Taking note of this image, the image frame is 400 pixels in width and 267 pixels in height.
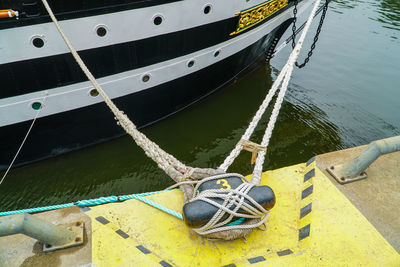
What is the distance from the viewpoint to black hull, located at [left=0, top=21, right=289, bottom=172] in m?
3.56

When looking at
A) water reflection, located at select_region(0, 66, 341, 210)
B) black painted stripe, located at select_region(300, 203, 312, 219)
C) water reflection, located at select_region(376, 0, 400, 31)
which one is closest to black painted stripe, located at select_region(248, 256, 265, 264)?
black painted stripe, located at select_region(300, 203, 312, 219)

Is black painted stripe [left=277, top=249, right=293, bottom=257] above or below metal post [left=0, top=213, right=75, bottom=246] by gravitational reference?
below

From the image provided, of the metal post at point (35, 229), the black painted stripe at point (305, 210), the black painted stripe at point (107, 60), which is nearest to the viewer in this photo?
the metal post at point (35, 229)

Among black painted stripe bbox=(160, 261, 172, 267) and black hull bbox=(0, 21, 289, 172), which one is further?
black hull bbox=(0, 21, 289, 172)

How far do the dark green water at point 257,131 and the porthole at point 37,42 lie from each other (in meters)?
1.73

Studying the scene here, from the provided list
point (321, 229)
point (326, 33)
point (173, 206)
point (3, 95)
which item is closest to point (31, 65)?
point (3, 95)

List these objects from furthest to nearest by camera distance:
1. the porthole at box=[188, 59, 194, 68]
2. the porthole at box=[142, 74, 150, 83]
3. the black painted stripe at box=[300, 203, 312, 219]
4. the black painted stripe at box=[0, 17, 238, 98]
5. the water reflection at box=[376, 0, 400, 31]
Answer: the water reflection at box=[376, 0, 400, 31] → the porthole at box=[188, 59, 194, 68] → the porthole at box=[142, 74, 150, 83] → the black painted stripe at box=[0, 17, 238, 98] → the black painted stripe at box=[300, 203, 312, 219]

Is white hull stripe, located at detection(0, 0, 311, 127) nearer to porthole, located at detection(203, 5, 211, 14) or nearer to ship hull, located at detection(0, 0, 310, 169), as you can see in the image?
ship hull, located at detection(0, 0, 310, 169)

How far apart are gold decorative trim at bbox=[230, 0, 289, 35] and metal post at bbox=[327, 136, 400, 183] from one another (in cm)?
290

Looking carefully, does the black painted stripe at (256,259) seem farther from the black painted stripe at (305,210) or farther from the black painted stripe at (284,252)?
the black painted stripe at (305,210)

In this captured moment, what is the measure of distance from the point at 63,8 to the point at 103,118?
159cm

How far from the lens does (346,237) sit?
5.70ft

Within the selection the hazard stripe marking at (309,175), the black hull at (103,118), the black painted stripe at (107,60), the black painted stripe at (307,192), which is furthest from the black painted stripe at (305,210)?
the black hull at (103,118)

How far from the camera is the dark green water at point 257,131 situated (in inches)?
149
